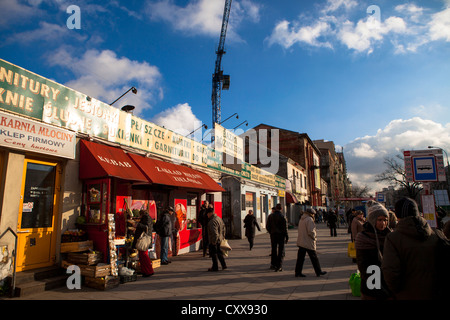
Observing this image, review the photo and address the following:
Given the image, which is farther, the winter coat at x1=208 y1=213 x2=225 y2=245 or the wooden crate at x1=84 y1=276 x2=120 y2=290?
the winter coat at x1=208 y1=213 x2=225 y2=245

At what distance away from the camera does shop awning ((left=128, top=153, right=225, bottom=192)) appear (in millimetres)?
9141

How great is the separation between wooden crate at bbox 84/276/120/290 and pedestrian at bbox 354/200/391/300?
17.9ft

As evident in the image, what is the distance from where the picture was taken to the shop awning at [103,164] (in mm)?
7371

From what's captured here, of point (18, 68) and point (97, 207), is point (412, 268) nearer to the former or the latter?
point (97, 207)

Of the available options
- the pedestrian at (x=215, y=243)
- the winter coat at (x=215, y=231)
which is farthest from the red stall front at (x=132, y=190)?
the pedestrian at (x=215, y=243)

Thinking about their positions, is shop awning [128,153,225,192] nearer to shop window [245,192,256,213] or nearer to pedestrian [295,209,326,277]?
pedestrian [295,209,326,277]

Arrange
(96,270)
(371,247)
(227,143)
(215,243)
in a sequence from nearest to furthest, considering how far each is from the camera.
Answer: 1. (371,247)
2. (96,270)
3. (215,243)
4. (227,143)

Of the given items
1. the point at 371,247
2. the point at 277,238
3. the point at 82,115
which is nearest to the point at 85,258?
the point at 82,115

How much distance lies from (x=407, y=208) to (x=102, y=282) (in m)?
6.26

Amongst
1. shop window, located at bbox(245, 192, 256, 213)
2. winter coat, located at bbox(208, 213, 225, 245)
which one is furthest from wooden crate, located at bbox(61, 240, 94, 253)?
shop window, located at bbox(245, 192, 256, 213)

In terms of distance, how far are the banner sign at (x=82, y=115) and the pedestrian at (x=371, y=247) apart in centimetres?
700

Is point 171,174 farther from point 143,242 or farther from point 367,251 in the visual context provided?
point 367,251

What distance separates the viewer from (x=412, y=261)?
266cm

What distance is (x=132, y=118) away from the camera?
9.76 metres
